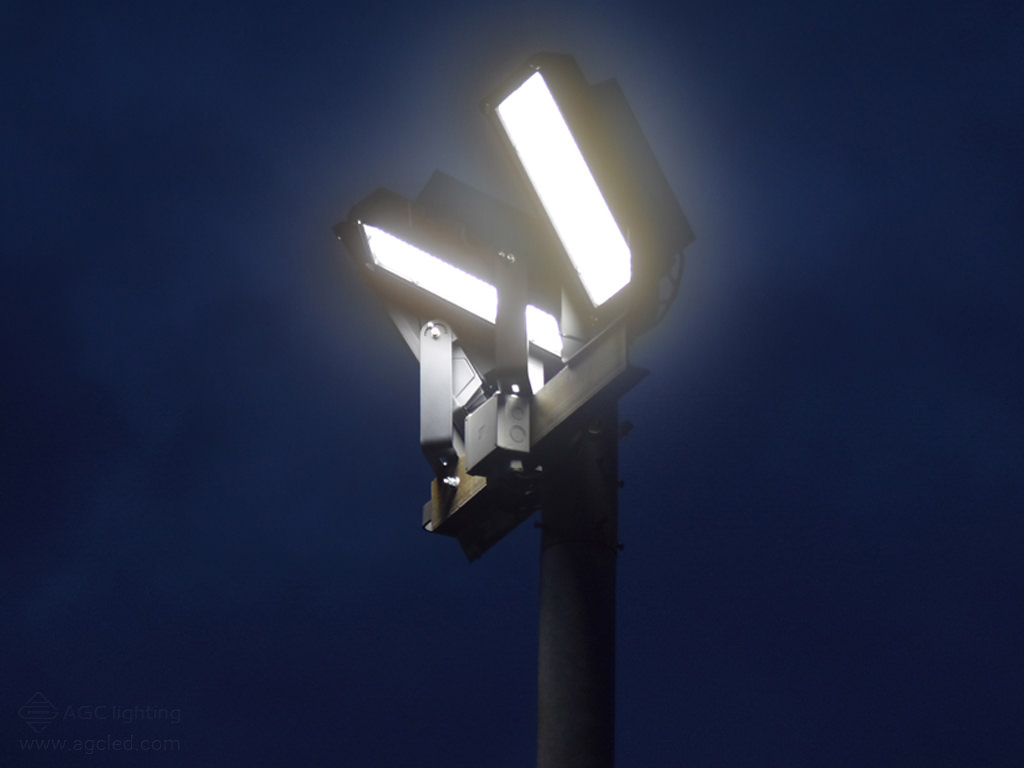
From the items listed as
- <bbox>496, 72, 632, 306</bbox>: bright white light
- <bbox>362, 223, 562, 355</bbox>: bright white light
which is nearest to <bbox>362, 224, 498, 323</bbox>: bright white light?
<bbox>362, 223, 562, 355</bbox>: bright white light

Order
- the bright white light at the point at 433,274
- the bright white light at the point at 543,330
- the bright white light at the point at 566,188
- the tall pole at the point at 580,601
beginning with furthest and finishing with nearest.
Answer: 1. the bright white light at the point at 433,274
2. the bright white light at the point at 543,330
3. the bright white light at the point at 566,188
4. the tall pole at the point at 580,601

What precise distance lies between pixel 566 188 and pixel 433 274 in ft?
2.98

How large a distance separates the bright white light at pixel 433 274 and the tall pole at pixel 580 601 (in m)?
0.87

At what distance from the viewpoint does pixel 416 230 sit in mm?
4270

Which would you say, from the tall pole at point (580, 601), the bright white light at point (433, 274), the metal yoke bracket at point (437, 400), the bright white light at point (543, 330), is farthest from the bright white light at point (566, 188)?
the metal yoke bracket at point (437, 400)

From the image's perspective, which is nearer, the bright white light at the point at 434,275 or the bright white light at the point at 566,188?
the bright white light at the point at 566,188

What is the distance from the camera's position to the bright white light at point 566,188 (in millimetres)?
3594

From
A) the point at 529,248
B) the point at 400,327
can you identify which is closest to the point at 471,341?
the point at 400,327

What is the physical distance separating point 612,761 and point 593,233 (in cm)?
174

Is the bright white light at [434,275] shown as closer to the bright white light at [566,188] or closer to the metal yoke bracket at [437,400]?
the metal yoke bracket at [437,400]

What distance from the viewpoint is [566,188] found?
370 centimetres

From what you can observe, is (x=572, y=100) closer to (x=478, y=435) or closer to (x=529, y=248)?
(x=529, y=248)

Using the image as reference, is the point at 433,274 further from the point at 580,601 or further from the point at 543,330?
the point at 580,601

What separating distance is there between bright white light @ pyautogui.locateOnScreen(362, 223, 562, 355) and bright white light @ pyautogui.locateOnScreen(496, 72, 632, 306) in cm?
65
